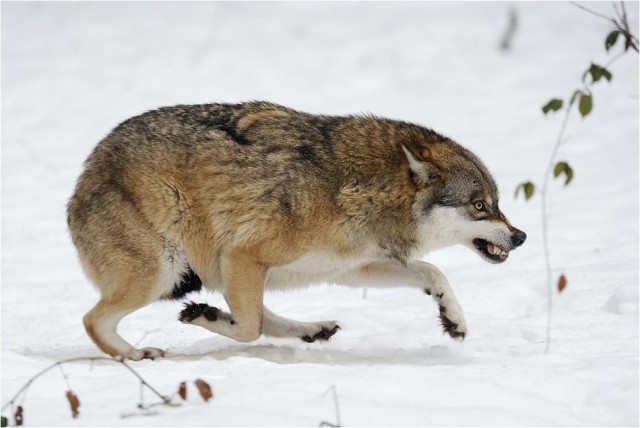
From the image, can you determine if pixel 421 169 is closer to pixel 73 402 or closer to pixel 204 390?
pixel 204 390

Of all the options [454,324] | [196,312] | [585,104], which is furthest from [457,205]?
[196,312]

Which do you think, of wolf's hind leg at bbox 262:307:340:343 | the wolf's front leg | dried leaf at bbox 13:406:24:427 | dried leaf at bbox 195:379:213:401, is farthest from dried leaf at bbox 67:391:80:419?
the wolf's front leg

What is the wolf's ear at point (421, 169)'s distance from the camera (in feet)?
19.0

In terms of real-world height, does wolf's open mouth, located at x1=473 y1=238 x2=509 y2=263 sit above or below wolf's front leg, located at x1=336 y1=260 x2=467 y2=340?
above

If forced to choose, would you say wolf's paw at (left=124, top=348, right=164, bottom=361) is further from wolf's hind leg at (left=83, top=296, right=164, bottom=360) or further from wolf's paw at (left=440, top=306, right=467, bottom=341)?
wolf's paw at (left=440, top=306, right=467, bottom=341)

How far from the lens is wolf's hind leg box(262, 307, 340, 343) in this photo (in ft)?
20.4

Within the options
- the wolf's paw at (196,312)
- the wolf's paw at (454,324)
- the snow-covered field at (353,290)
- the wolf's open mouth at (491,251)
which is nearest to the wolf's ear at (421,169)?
the wolf's open mouth at (491,251)

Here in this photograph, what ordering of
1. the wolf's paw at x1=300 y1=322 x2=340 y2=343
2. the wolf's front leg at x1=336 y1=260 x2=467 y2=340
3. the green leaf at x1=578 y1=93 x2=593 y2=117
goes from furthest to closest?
the wolf's paw at x1=300 y1=322 x2=340 y2=343 → the wolf's front leg at x1=336 y1=260 x2=467 y2=340 → the green leaf at x1=578 y1=93 x2=593 y2=117

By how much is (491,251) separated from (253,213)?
5.06 feet

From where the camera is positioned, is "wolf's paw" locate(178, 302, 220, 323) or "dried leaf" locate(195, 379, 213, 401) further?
"wolf's paw" locate(178, 302, 220, 323)

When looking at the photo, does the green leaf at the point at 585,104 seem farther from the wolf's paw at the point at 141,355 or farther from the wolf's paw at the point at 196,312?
the wolf's paw at the point at 141,355

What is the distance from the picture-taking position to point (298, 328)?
246 inches

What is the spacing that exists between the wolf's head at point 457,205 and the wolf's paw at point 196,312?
1.42m

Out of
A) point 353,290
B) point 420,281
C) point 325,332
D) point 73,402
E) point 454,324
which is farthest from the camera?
point 353,290
